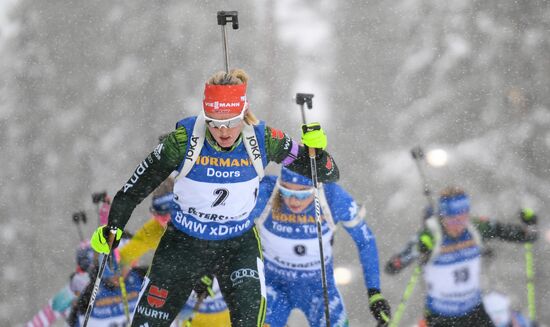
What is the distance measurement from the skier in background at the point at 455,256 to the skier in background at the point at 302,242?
116 cm

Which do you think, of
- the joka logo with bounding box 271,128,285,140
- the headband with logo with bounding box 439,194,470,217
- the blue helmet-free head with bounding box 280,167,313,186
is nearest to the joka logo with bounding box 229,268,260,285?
the joka logo with bounding box 271,128,285,140

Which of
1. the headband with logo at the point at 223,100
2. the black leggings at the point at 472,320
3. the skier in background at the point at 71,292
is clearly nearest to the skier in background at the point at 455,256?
the black leggings at the point at 472,320

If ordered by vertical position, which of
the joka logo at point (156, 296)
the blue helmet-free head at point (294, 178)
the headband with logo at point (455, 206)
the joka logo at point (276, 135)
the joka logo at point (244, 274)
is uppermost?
the joka logo at point (276, 135)

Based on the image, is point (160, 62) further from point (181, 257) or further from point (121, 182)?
point (181, 257)

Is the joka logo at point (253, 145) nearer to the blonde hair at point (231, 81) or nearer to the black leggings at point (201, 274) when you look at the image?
the blonde hair at point (231, 81)

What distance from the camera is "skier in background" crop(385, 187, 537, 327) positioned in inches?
293

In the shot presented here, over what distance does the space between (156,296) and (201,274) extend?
0.31 meters

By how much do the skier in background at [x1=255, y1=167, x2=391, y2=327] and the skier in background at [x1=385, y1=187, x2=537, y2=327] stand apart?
3.81 feet

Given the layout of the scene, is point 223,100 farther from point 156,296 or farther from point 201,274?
point 156,296

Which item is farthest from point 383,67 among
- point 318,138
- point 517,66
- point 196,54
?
point 318,138

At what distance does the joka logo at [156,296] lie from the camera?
15.8ft

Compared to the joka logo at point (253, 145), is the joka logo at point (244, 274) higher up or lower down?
lower down

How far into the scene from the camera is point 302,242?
6.35 metres

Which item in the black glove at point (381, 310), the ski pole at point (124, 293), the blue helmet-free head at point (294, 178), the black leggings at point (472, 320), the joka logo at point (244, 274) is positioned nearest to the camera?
the joka logo at point (244, 274)
